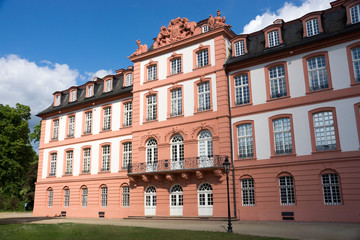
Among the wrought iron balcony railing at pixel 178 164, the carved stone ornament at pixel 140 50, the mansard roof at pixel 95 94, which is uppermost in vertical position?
the carved stone ornament at pixel 140 50

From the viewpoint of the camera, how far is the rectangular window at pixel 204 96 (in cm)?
2617

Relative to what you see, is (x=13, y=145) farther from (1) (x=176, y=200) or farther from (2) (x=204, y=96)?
(2) (x=204, y=96)

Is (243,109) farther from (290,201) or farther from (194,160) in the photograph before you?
(290,201)

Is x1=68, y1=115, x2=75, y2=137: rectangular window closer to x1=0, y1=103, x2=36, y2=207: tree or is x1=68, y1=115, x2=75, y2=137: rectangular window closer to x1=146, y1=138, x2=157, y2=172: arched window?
x1=0, y1=103, x2=36, y2=207: tree

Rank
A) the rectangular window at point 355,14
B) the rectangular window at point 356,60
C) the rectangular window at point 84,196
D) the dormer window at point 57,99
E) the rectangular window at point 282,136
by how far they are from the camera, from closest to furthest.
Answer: the rectangular window at point 356,60
the rectangular window at point 355,14
the rectangular window at point 282,136
the rectangular window at point 84,196
the dormer window at point 57,99

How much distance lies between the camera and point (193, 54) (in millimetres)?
27547

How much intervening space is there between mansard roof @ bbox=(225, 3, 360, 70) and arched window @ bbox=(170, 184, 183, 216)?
9.71m

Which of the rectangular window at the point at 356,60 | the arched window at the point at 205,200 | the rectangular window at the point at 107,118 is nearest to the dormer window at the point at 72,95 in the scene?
the rectangular window at the point at 107,118

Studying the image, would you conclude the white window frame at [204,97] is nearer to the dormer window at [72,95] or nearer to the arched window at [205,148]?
the arched window at [205,148]

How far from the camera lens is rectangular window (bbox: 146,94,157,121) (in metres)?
28.9

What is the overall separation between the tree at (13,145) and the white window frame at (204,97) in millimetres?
19108

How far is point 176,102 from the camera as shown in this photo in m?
27.8

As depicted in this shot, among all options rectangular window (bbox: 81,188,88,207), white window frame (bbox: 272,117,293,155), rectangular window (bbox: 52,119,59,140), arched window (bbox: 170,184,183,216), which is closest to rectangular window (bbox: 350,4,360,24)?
white window frame (bbox: 272,117,293,155)

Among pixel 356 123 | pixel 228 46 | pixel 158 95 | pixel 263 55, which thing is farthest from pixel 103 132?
pixel 356 123
